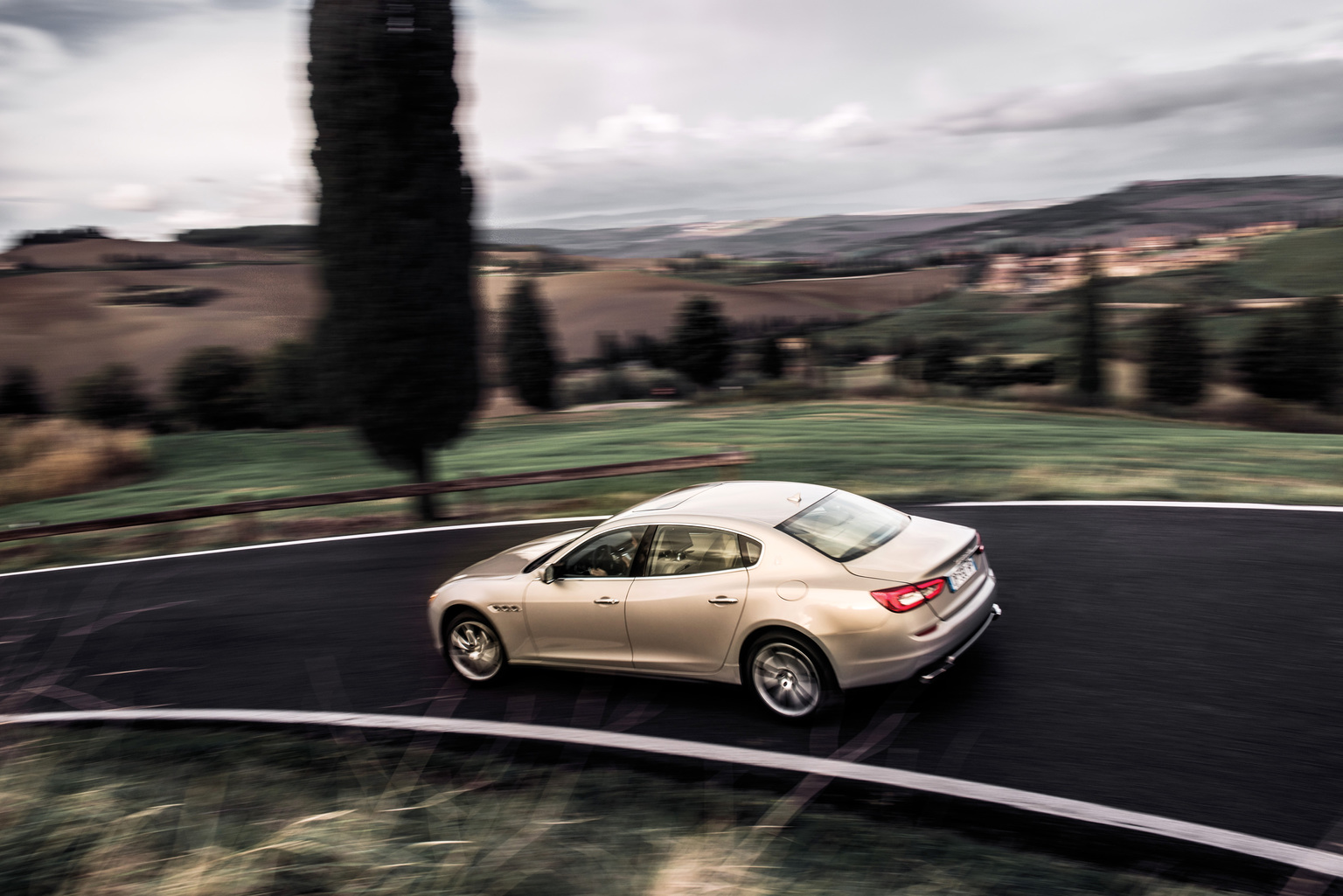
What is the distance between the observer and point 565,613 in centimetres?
618

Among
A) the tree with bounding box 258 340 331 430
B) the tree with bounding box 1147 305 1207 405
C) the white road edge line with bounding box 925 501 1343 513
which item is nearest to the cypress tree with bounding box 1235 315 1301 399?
the tree with bounding box 1147 305 1207 405

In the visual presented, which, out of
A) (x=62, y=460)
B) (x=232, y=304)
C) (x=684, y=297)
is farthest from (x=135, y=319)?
(x=62, y=460)

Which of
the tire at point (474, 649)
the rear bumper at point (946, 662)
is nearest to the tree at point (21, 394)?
the tire at point (474, 649)

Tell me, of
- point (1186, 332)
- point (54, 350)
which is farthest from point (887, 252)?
point (54, 350)

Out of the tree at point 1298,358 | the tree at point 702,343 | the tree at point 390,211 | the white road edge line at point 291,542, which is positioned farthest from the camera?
the tree at point 702,343

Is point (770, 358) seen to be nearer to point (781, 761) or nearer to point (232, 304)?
point (232, 304)

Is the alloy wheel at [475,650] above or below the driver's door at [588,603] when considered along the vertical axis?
below

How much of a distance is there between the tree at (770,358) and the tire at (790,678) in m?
43.8

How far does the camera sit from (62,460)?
2203cm

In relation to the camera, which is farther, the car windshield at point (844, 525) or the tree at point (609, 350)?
the tree at point (609, 350)

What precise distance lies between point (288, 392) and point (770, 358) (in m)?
26.8

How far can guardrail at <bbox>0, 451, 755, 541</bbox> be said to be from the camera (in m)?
11.7

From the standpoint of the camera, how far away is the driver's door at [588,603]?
5.99 metres

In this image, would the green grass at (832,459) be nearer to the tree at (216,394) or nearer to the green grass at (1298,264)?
the tree at (216,394)
